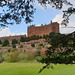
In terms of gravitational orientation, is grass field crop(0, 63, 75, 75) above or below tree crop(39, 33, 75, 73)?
below

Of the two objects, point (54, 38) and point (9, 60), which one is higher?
point (54, 38)

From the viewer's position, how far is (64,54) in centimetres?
234

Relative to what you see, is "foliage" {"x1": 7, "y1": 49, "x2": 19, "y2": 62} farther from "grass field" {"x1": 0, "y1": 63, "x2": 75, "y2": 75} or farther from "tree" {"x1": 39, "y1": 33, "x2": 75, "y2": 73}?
"tree" {"x1": 39, "y1": 33, "x2": 75, "y2": 73}

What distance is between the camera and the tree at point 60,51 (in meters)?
2.32

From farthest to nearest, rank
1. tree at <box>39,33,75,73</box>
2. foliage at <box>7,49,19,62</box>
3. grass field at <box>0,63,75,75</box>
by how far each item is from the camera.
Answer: foliage at <box>7,49,19,62</box> → grass field at <box>0,63,75,75</box> → tree at <box>39,33,75,73</box>

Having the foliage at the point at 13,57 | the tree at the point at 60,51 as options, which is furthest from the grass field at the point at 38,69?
the tree at the point at 60,51

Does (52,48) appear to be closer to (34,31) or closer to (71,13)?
(71,13)

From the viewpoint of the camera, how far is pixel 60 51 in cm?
248

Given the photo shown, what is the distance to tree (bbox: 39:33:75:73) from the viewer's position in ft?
7.60

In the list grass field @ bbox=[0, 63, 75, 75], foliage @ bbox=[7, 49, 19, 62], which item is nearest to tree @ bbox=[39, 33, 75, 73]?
grass field @ bbox=[0, 63, 75, 75]

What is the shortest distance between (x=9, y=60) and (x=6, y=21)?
16.4 metres

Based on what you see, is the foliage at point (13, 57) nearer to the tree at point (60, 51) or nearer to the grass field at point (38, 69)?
the grass field at point (38, 69)

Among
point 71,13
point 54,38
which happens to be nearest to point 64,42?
point 54,38

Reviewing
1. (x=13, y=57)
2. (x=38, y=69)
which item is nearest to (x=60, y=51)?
(x=38, y=69)
